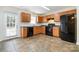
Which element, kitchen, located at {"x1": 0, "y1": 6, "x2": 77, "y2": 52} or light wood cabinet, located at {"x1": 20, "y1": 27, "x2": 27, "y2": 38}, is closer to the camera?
kitchen, located at {"x1": 0, "y1": 6, "x2": 77, "y2": 52}

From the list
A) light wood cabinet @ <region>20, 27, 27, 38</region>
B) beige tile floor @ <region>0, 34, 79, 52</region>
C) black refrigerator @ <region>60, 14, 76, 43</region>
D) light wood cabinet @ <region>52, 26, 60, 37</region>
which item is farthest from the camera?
light wood cabinet @ <region>52, 26, 60, 37</region>

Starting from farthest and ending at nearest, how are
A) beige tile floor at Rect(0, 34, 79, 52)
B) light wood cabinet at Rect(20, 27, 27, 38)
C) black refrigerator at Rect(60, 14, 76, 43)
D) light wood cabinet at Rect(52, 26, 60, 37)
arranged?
light wood cabinet at Rect(52, 26, 60, 37) → light wood cabinet at Rect(20, 27, 27, 38) → black refrigerator at Rect(60, 14, 76, 43) → beige tile floor at Rect(0, 34, 79, 52)

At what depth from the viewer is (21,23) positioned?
266 inches

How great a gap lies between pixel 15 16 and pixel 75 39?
428 cm

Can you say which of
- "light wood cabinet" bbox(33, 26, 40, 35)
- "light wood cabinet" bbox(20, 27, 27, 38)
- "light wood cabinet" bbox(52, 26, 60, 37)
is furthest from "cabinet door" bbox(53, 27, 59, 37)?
"light wood cabinet" bbox(20, 27, 27, 38)

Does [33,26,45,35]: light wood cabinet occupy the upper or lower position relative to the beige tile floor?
upper

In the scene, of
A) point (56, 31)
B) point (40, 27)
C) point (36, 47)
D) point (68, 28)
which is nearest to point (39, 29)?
point (40, 27)

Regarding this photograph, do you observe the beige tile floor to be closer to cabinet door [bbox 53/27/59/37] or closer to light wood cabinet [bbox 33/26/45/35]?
cabinet door [bbox 53/27/59/37]

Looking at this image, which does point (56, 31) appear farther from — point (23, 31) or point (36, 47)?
point (36, 47)

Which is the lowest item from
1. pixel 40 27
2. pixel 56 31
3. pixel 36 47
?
pixel 36 47

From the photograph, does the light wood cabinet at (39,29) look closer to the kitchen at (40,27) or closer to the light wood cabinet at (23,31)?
the kitchen at (40,27)

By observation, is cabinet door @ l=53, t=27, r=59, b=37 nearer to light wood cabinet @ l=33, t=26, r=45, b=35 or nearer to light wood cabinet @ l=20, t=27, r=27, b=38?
light wood cabinet @ l=33, t=26, r=45, b=35

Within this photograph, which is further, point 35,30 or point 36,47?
point 35,30
